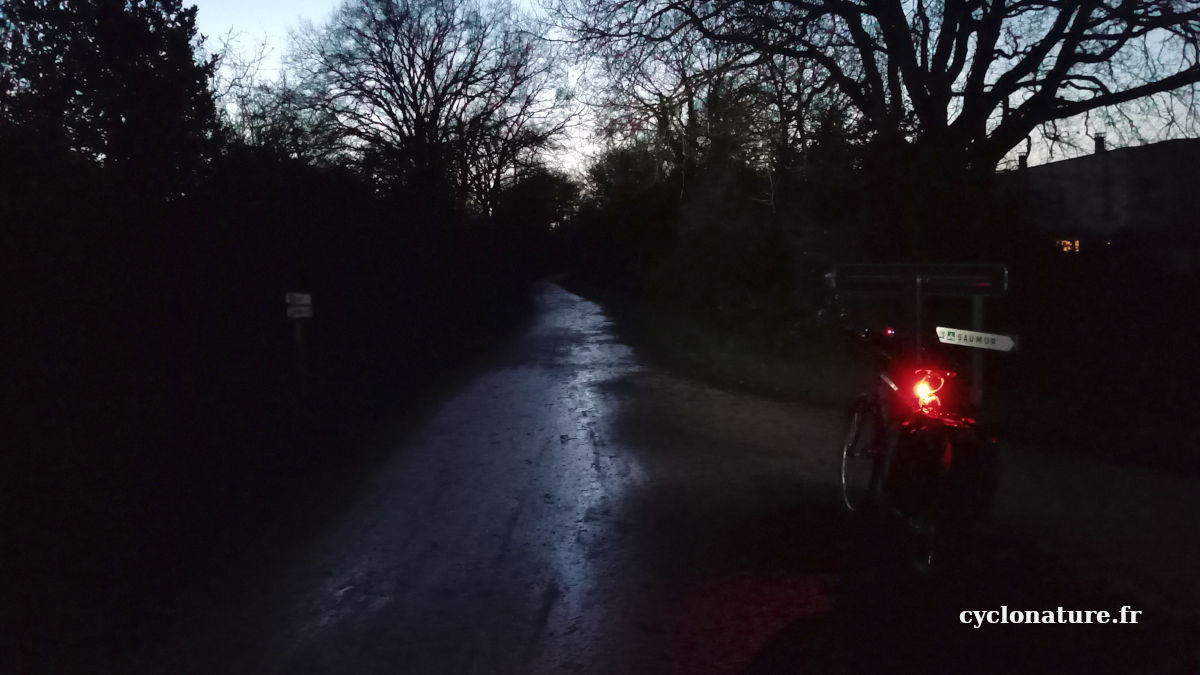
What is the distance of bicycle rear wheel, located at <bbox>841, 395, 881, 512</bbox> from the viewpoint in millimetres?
6660

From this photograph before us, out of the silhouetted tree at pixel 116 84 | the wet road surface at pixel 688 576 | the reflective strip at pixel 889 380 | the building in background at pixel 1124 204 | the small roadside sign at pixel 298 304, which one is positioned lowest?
the wet road surface at pixel 688 576

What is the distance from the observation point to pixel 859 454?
6805mm

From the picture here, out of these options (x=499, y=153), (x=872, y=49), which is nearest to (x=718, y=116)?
(x=872, y=49)

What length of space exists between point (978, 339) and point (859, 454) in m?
1.38

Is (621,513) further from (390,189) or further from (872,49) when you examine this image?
(390,189)

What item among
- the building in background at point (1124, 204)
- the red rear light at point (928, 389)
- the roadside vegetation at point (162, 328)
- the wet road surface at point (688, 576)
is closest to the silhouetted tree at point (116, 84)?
the roadside vegetation at point (162, 328)

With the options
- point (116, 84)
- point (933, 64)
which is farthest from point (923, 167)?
point (116, 84)

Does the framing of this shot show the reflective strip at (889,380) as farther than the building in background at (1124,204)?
No

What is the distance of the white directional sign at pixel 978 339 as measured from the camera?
18.4 feet

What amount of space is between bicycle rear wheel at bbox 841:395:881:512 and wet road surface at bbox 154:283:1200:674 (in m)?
0.18

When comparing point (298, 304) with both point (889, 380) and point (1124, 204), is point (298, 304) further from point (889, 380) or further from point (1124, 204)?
point (1124, 204)

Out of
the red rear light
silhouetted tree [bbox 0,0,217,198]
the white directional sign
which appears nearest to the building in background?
the white directional sign

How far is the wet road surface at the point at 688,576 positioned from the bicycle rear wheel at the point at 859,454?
0.58 feet

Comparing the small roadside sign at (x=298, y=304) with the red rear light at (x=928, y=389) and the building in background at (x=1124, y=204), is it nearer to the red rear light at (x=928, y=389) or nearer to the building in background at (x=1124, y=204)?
the red rear light at (x=928, y=389)
